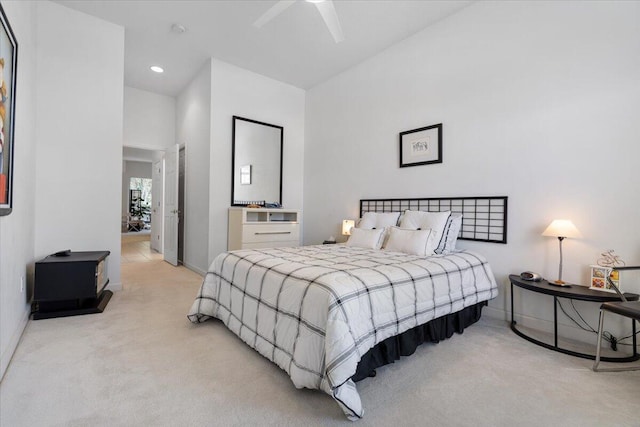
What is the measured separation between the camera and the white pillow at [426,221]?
282 cm

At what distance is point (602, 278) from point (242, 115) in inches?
171

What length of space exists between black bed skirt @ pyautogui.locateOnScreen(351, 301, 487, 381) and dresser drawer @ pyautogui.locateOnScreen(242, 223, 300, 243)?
248 cm

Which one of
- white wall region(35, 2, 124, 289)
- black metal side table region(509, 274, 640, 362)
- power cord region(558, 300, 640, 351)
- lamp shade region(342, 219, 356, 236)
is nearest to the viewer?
black metal side table region(509, 274, 640, 362)

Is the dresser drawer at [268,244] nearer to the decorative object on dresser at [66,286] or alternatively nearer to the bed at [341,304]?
the bed at [341,304]

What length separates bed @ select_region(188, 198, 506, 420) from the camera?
4.81ft

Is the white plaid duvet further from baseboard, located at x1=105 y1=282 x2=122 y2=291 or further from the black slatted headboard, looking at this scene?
baseboard, located at x1=105 y1=282 x2=122 y2=291

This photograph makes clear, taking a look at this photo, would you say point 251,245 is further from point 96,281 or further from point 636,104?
point 636,104

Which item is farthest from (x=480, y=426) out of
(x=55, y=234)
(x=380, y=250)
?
(x=55, y=234)

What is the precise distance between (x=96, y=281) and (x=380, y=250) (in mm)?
2654

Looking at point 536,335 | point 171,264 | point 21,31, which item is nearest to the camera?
point 21,31

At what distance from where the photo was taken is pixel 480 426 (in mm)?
1361

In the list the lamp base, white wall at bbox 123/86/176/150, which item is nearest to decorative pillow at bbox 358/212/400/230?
the lamp base

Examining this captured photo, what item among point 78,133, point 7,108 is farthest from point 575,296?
point 78,133

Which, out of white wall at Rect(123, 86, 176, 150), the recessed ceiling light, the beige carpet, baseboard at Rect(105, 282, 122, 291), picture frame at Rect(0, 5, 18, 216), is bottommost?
the beige carpet
